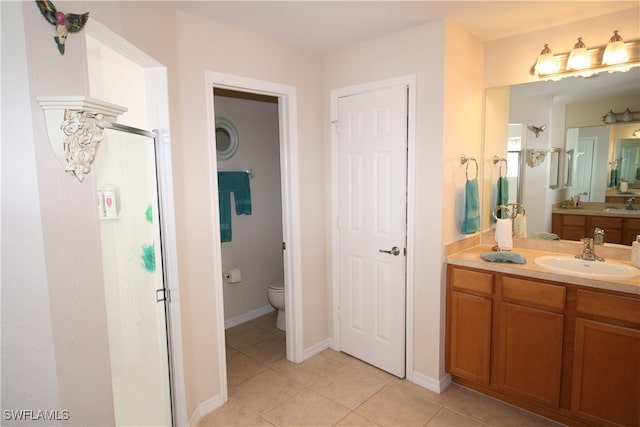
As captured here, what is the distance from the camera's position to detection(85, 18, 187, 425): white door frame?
197 centimetres

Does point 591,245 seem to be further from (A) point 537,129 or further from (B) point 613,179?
(A) point 537,129

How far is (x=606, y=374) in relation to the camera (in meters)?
1.96

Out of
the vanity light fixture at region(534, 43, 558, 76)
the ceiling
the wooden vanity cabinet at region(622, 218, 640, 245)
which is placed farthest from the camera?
the vanity light fixture at region(534, 43, 558, 76)

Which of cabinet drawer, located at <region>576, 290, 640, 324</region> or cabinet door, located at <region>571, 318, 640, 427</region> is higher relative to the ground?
cabinet drawer, located at <region>576, 290, 640, 324</region>

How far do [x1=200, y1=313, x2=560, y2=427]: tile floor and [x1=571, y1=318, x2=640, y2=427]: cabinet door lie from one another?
32 cm

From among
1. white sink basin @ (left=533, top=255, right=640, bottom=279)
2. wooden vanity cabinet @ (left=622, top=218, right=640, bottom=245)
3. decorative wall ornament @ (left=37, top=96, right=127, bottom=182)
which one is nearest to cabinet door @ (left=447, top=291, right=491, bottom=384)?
white sink basin @ (left=533, top=255, right=640, bottom=279)

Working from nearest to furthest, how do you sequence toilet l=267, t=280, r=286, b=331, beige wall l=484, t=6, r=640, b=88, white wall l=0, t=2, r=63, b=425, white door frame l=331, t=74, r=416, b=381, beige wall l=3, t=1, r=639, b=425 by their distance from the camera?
white wall l=0, t=2, r=63, b=425
beige wall l=3, t=1, r=639, b=425
beige wall l=484, t=6, r=640, b=88
white door frame l=331, t=74, r=416, b=381
toilet l=267, t=280, r=286, b=331

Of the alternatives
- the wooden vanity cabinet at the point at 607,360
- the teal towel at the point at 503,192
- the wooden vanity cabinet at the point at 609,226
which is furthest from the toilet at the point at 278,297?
the wooden vanity cabinet at the point at 609,226

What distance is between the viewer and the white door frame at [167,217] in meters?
1.97

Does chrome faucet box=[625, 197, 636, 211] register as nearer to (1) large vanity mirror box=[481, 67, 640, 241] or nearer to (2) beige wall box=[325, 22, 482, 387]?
(1) large vanity mirror box=[481, 67, 640, 241]

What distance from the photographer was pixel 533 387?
221 centimetres

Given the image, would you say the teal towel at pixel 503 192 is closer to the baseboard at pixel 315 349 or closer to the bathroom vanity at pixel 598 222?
the bathroom vanity at pixel 598 222

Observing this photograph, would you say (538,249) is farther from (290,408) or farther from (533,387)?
(290,408)

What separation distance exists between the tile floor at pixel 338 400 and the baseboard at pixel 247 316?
647 mm
